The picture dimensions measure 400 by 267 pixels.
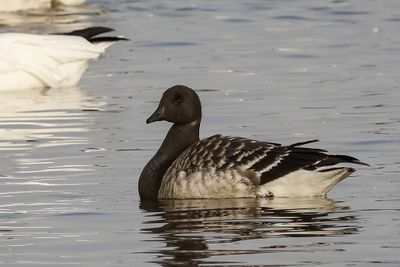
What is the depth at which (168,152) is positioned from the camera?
1327cm

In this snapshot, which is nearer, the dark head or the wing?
the wing

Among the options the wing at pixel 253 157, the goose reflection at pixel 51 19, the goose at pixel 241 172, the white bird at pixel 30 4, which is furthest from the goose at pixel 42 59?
the white bird at pixel 30 4

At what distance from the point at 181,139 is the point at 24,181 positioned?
1314 mm

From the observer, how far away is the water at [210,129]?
1079cm

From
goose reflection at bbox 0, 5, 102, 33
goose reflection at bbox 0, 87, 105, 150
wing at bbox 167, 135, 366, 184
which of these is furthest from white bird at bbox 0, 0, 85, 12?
wing at bbox 167, 135, 366, 184

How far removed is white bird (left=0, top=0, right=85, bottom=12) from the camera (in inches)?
1073

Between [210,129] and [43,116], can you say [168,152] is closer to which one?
[210,129]

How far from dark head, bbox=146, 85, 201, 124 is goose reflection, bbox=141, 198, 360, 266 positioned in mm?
798

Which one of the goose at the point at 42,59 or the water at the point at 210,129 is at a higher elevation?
the goose at the point at 42,59

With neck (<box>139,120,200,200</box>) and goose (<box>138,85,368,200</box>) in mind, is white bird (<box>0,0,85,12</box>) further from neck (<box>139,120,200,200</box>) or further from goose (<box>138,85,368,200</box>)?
goose (<box>138,85,368,200</box>)

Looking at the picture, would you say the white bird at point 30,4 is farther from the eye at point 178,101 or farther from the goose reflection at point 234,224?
the goose reflection at point 234,224

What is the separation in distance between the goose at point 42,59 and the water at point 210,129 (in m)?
0.21

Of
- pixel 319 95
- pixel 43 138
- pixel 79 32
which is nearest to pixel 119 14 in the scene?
pixel 79 32

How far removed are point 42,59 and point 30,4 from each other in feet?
26.7
